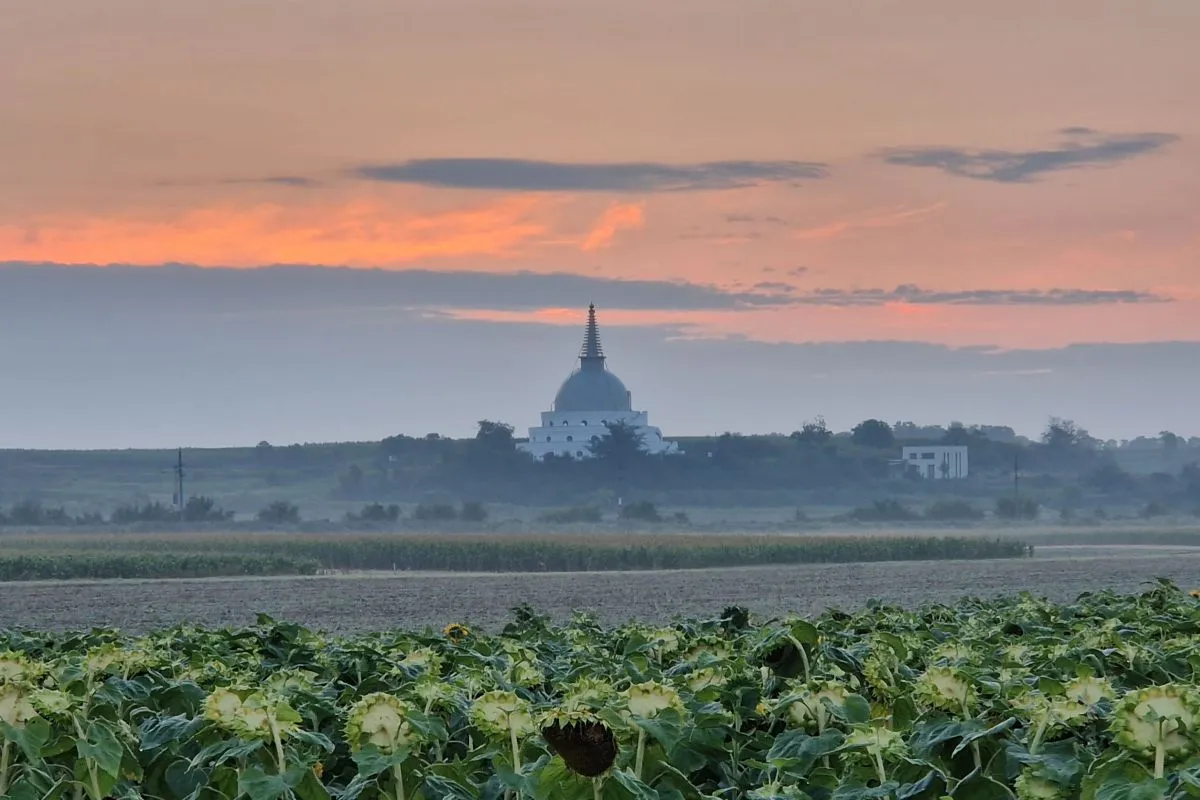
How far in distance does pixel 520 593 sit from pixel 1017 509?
122647 millimetres

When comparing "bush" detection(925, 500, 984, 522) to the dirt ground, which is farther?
"bush" detection(925, 500, 984, 522)

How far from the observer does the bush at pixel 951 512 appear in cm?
17075

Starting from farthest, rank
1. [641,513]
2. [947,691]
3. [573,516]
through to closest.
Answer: [573,516], [641,513], [947,691]

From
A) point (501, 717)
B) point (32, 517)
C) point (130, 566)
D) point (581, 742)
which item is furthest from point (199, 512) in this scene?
point (581, 742)

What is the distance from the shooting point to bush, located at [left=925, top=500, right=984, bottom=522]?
17075 centimetres

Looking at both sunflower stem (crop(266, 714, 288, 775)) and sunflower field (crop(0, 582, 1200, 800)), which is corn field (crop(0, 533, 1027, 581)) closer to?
sunflower field (crop(0, 582, 1200, 800))

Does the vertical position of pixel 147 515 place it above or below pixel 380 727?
below

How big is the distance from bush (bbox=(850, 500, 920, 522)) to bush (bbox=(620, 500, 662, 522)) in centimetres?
2057

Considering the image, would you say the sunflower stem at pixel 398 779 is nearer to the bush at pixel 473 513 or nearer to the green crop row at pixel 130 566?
the green crop row at pixel 130 566

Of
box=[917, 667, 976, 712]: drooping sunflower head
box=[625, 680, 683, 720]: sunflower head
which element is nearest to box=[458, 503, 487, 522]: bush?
box=[917, 667, 976, 712]: drooping sunflower head

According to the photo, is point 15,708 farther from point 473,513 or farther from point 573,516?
point 573,516

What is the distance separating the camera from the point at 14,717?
4914mm

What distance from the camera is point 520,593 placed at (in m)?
57.3

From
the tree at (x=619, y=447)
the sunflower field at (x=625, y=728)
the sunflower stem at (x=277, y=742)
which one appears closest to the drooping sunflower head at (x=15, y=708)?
the sunflower field at (x=625, y=728)
